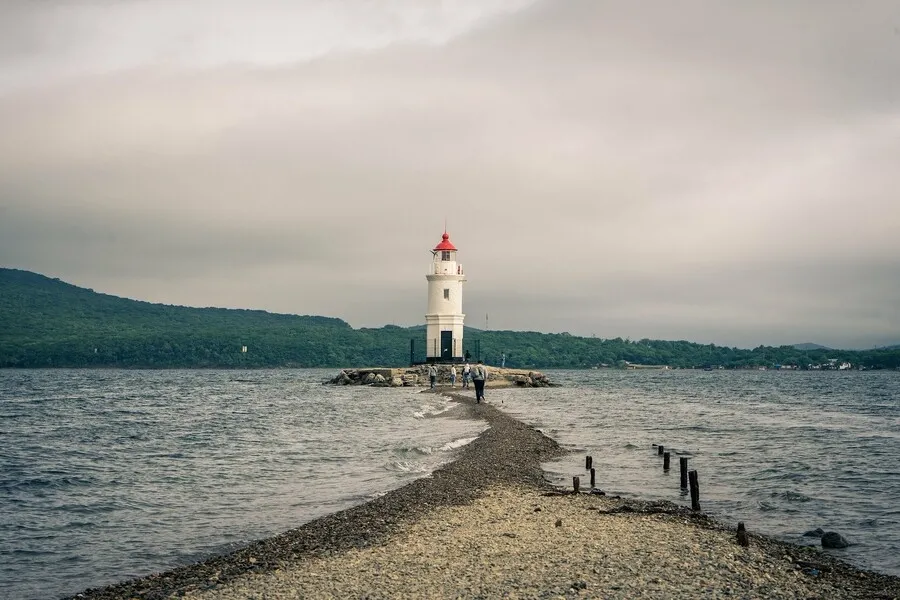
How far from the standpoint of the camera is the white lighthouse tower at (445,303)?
73.8m

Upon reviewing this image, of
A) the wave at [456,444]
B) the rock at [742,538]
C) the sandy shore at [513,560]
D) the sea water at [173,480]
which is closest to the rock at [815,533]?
the sandy shore at [513,560]

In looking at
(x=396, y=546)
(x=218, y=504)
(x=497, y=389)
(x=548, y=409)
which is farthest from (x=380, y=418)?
(x=497, y=389)

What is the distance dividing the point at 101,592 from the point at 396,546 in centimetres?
411

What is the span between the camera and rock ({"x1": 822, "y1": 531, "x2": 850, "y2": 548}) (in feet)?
46.2

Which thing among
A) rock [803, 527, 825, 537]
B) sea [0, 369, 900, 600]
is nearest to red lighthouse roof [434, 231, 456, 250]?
sea [0, 369, 900, 600]

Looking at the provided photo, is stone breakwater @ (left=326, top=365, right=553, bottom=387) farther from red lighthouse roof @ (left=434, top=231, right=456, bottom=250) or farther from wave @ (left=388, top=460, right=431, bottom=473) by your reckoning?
wave @ (left=388, top=460, right=431, bottom=473)

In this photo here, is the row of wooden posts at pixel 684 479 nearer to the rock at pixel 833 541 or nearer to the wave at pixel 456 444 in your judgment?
the rock at pixel 833 541

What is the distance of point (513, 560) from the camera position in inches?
460

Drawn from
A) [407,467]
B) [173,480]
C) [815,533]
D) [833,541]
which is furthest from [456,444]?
[833,541]

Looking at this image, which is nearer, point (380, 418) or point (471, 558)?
point (471, 558)

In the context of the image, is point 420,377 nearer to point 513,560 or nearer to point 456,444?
point 456,444

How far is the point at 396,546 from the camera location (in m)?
12.6

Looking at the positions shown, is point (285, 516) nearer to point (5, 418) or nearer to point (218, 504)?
point (218, 504)

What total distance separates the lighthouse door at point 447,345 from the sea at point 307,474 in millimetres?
28951
